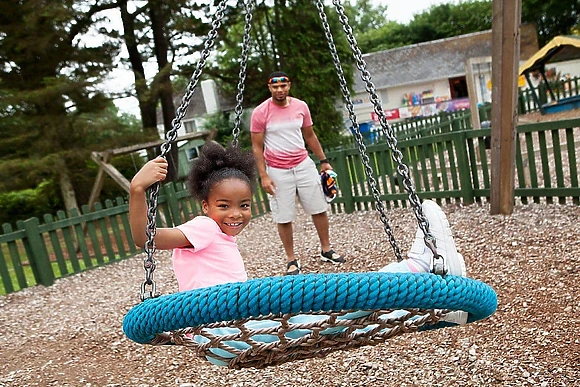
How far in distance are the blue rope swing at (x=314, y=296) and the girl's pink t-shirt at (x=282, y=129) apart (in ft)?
9.13

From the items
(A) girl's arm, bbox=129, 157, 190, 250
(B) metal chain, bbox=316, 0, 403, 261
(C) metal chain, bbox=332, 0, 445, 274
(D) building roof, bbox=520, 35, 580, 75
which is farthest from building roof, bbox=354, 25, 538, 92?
(A) girl's arm, bbox=129, 157, 190, 250

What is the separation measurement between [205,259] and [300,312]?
81 centimetres

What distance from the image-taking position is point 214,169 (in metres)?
2.08

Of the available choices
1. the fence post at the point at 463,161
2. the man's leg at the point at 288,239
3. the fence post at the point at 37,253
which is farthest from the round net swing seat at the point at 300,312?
the fence post at the point at 37,253

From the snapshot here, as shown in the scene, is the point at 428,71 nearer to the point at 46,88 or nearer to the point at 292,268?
the point at 46,88

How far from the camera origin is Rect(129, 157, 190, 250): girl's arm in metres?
1.69

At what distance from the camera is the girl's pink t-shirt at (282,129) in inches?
157

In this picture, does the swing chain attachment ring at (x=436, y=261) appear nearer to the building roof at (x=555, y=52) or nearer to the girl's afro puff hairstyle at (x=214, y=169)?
the girl's afro puff hairstyle at (x=214, y=169)

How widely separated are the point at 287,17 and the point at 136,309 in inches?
501

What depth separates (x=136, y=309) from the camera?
146cm

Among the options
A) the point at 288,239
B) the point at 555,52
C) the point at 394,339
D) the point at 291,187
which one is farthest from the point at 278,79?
the point at 555,52

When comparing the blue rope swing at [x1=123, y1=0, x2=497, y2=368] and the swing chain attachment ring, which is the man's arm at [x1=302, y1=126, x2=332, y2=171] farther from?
the swing chain attachment ring

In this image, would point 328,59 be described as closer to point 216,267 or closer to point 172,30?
point 172,30

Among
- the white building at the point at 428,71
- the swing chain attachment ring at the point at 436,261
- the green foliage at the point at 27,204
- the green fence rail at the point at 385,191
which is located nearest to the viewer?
the swing chain attachment ring at the point at 436,261
